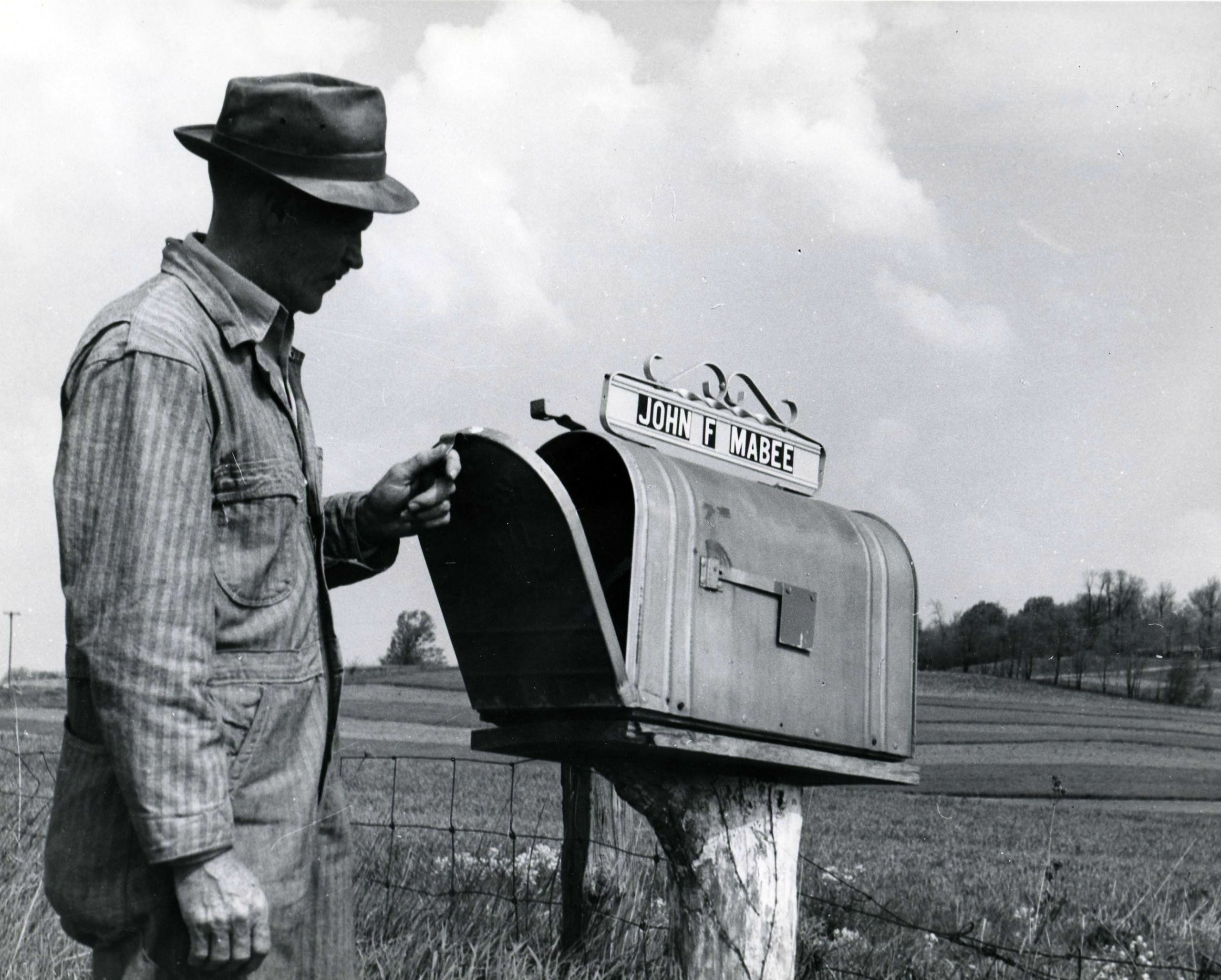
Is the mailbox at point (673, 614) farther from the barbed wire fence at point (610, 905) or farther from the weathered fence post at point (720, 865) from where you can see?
the barbed wire fence at point (610, 905)

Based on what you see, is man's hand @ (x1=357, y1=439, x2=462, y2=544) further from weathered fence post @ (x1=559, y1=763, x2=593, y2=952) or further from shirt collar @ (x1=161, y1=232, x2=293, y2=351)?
weathered fence post @ (x1=559, y1=763, x2=593, y2=952)

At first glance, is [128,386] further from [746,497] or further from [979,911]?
[979,911]

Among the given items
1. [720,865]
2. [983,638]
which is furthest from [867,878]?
[983,638]

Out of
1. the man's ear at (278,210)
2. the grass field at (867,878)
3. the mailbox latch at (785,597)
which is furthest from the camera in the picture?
the grass field at (867,878)

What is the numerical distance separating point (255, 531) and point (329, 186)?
53 centimetres

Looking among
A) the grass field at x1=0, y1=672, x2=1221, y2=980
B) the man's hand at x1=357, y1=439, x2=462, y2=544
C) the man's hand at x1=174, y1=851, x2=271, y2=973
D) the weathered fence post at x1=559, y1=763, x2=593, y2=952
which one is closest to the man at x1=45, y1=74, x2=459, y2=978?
the man's hand at x1=174, y1=851, x2=271, y2=973

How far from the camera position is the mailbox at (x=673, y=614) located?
2734 mm

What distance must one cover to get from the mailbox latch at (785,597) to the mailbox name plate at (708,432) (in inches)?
11.9

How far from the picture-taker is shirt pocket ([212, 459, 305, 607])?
6.74ft

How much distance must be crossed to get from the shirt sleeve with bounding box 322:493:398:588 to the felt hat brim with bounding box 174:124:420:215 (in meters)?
0.55

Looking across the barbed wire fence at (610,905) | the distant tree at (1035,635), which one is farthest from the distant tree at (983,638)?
the barbed wire fence at (610,905)

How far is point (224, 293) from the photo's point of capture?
84.0 inches

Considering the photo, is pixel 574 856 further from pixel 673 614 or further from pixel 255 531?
pixel 255 531

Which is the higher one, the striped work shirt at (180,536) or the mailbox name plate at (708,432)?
the mailbox name plate at (708,432)
